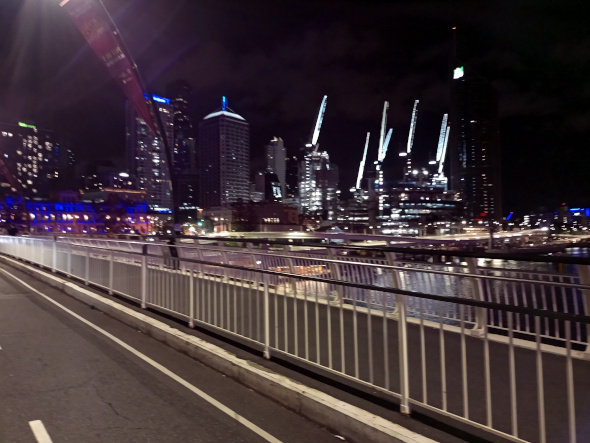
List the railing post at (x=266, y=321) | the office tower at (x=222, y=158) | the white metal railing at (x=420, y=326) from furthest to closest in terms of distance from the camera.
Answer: the office tower at (x=222, y=158) < the railing post at (x=266, y=321) < the white metal railing at (x=420, y=326)

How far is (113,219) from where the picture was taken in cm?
12525

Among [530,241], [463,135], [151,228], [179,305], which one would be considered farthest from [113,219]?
[179,305]

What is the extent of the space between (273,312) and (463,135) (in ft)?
260

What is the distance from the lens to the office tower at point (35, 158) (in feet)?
350

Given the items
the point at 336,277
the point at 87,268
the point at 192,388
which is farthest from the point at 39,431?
the point at 87,268

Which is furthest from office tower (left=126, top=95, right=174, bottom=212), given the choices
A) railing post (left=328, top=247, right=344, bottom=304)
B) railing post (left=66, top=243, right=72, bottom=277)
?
railing post (left=328, top=247, right=344, bottom=304)

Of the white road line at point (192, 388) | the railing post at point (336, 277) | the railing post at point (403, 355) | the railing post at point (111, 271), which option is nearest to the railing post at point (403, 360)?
the railing post at point (403, 355)

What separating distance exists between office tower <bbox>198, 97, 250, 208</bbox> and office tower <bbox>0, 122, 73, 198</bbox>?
157ft

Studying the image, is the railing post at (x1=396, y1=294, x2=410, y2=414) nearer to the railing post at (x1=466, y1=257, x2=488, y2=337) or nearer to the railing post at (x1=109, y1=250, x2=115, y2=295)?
the railing post at (x1=466, y1=257, x2=488, y2=337)

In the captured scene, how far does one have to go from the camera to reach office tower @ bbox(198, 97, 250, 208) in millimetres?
167250

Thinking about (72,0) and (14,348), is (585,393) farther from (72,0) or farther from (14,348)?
(72,0)

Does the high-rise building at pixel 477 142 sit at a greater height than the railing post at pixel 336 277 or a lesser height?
greater

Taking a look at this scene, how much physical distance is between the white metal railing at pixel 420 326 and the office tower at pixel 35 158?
107m

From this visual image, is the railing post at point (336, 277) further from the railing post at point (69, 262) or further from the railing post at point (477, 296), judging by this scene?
the railing post at point (69, 262)
